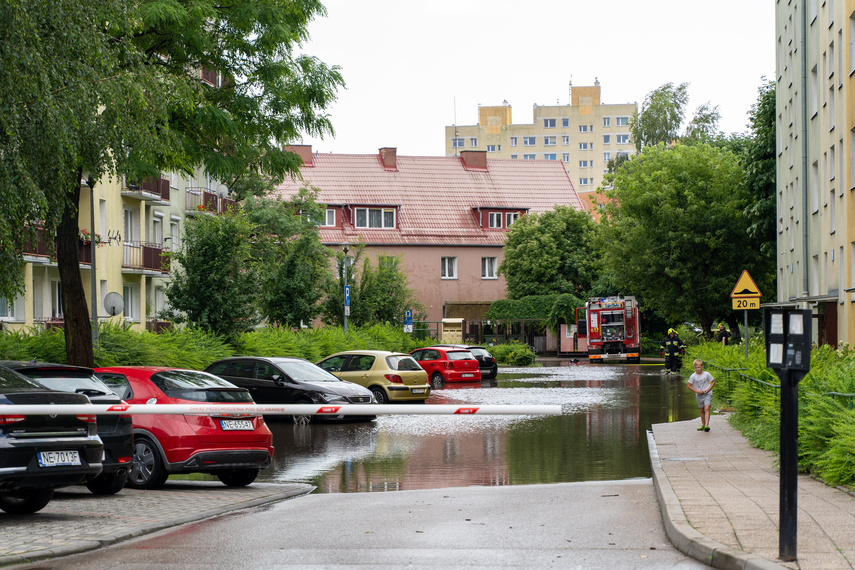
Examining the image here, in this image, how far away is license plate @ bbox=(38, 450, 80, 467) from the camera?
9.35 meters

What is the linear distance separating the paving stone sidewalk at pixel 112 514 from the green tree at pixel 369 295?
33019mm

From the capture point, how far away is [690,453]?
15258 mm

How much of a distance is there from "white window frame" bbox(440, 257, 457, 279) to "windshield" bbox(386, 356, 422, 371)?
145 ft

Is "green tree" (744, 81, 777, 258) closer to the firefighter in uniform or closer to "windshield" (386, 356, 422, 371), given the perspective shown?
the firefighter in uniform

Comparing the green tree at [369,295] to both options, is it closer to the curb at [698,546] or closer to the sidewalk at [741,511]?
the sidewalk at [741,511]

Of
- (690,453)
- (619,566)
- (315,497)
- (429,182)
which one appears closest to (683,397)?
(690,453)

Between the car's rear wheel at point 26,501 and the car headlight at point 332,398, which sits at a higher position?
the car headlight at point 332,398

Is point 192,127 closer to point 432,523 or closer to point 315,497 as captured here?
point 315,497

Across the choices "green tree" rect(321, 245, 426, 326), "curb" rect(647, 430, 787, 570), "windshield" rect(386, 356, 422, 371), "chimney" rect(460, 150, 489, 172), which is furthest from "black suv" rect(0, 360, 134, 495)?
"chimney" rect(460, 150, 489, 172)

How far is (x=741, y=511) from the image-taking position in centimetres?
941

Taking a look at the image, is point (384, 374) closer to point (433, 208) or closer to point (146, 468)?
point (146, 468)

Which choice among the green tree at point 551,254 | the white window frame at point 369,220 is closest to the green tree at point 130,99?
the green tree at point 551,254

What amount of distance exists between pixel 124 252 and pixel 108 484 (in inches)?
1302

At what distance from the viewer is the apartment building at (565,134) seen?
144250mm
